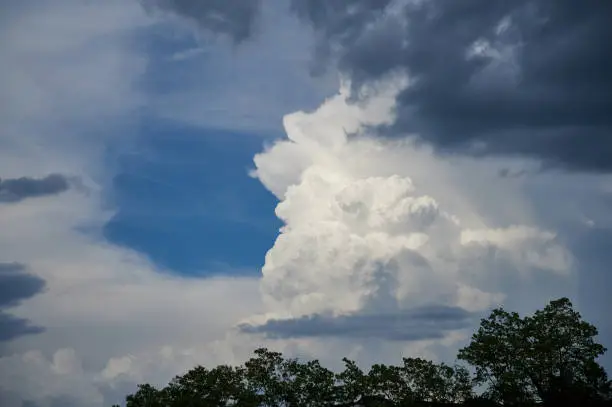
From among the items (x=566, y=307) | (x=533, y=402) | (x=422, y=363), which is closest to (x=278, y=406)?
(x=422, y=363)

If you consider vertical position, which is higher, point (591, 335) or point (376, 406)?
point (591, 335)

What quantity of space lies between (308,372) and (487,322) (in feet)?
96.1

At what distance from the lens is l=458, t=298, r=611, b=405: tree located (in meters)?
93.8

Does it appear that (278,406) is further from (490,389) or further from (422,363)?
(490,389)

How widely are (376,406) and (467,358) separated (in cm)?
1624

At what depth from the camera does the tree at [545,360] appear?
3691 inches

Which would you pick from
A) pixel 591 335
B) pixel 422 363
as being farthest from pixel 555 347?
pixel 422 363

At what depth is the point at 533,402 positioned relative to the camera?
9381cm

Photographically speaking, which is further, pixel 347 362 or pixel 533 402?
pixel 347 362

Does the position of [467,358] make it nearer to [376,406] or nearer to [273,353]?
[376,406]

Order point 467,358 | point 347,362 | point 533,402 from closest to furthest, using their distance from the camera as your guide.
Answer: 1. point 533,402
2. point 467,358
3. point 347,362

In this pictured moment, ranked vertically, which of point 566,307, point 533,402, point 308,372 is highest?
point 566,307

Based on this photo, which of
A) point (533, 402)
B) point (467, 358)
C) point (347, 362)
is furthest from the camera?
point (347, 362)

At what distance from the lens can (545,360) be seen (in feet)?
313
